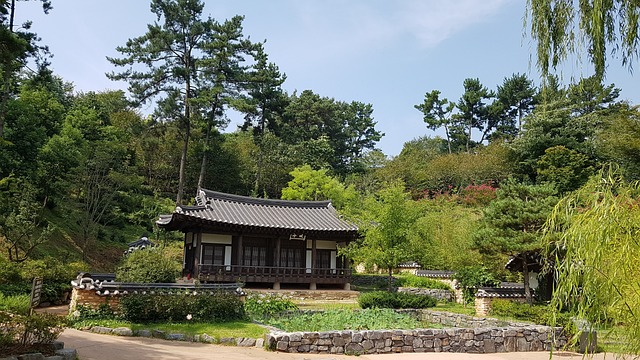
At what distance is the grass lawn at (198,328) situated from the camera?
437 inches

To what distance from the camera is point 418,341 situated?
1153 cm

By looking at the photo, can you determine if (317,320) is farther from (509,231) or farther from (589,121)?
(589,121)

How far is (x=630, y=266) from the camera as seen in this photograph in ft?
16.7

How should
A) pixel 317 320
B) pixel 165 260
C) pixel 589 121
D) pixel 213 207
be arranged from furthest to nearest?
pixel 589 121 < pixel 213 207 < pixel 165 260 < pixel 317 320

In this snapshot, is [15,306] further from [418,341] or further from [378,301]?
[378,301]

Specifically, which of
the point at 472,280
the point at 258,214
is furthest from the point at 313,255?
the point at 472,280

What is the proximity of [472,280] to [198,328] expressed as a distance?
13.7 meters

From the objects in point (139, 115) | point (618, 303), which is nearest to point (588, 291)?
point (618, 303)

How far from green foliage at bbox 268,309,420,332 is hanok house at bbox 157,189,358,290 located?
876 centimetres

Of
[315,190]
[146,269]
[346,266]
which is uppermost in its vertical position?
[315,190]

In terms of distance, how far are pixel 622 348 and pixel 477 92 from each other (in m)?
51.6

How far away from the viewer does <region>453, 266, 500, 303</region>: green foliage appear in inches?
809

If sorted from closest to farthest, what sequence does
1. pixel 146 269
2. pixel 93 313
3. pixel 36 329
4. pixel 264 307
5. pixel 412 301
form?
1. pixel 36 329
2. pixel 93 313
3. pixel 146 269
4. pixel 264 307
5. pixel 412 301

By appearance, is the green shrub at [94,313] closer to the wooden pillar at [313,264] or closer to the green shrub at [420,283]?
the wooden pillar at [313,264]
